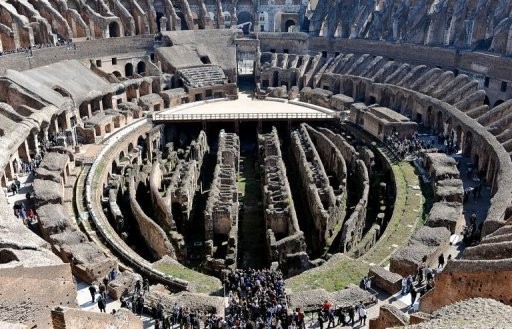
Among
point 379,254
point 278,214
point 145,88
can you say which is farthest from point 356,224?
point 145,88

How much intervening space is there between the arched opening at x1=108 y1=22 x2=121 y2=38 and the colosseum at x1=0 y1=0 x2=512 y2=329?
1.37 metres

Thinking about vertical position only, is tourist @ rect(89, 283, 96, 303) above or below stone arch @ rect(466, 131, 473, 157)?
below

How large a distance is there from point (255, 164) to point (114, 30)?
1042 inches

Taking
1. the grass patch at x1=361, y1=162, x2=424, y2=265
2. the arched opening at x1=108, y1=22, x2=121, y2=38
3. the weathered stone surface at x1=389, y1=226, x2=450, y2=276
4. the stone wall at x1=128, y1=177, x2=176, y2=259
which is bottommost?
the stone wall at x1=128, y1=177, x2=176, y2=259

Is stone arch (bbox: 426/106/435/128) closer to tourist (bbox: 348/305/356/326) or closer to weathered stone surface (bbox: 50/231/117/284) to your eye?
tourist (bbox: 348/305/356/326)

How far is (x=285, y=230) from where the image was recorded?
25438 millimetres

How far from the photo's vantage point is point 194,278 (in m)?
19.7

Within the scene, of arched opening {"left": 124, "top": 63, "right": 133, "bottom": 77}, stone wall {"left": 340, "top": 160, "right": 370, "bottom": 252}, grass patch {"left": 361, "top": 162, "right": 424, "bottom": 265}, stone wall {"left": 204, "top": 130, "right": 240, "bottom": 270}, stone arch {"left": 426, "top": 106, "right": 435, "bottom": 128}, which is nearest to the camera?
grass patch {"left": 361, "top": 162, "right": 424, "bottom": 265}

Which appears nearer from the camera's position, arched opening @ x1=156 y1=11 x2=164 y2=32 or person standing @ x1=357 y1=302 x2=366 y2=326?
person standing @ x1=357 y1=302 x2=366 y2=326

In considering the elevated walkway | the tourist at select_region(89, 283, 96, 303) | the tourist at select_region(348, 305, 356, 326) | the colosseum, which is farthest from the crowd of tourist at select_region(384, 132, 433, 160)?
the tourist at select_region(89, 283, 96, 303)

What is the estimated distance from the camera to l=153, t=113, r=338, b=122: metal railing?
42219 millimetres

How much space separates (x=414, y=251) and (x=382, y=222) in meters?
6.89

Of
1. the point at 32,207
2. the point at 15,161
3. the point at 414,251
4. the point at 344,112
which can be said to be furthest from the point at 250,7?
the point at 414,251

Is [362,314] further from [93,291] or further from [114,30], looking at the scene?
[114,30]
